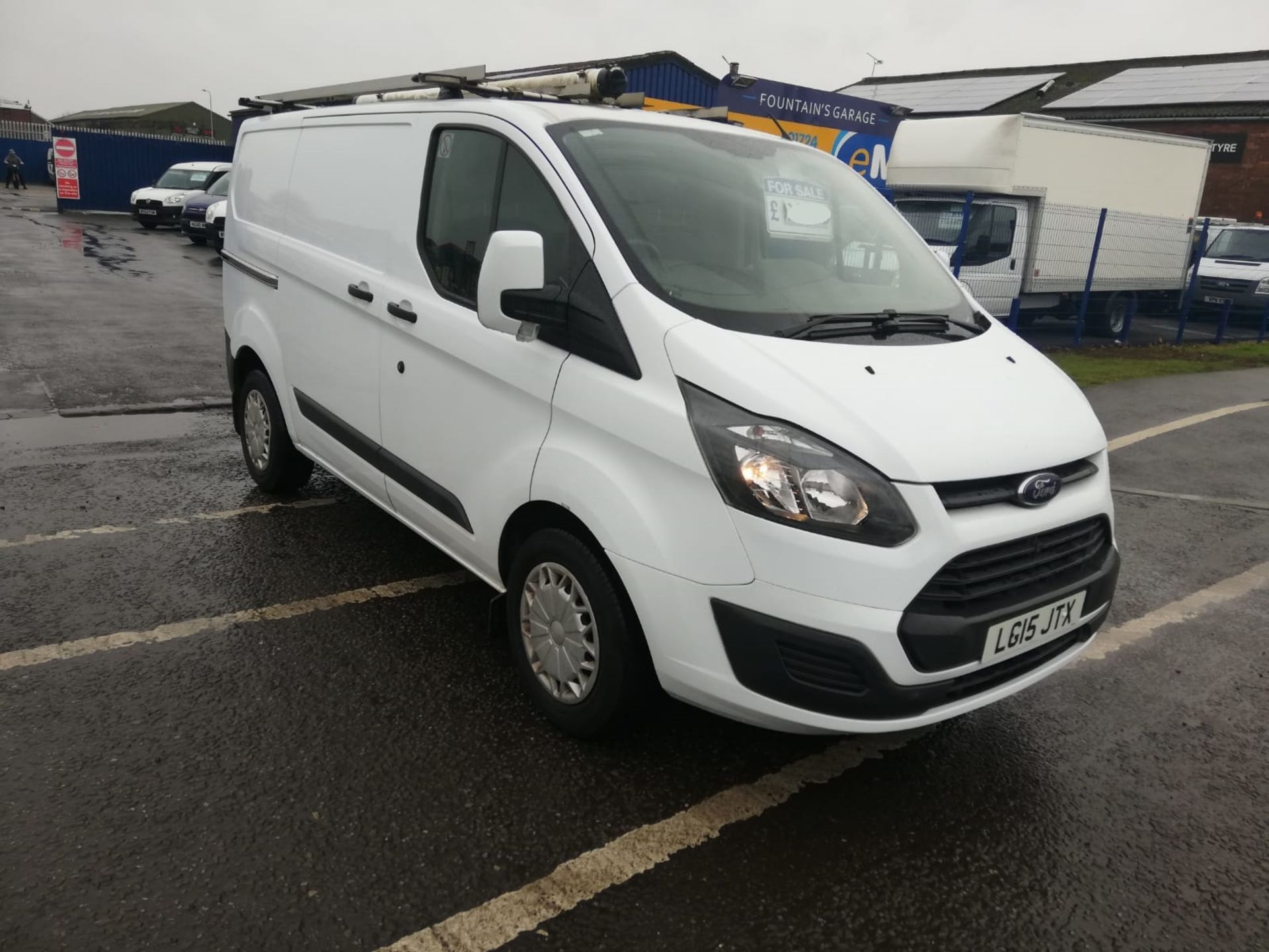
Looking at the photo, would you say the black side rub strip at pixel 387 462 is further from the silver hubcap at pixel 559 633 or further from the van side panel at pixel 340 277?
the silver hubcap at pixel 559 633

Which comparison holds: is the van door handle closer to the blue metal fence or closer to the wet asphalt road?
the wet asphalt road

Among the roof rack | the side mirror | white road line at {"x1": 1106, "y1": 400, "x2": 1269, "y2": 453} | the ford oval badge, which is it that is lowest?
white road line at {"x1": 1106, "y1": 400, "x2": 1269, "y2": 453}

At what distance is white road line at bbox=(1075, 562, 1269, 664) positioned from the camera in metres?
4.14

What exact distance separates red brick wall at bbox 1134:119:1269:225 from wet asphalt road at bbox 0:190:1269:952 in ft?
102

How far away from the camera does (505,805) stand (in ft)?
9.20

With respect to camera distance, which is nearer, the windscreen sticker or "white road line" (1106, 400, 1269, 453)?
the windscreen sticker

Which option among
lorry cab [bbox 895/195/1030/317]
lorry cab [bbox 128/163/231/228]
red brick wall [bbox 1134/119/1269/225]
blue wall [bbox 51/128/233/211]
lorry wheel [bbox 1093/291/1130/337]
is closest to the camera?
lorry cab [bbox 895/195/1030/317]

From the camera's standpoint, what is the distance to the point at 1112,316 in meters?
14.9

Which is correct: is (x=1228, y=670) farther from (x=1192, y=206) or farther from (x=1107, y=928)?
(x=1192, y=206)

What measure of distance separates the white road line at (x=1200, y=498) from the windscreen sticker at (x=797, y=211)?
154 inches

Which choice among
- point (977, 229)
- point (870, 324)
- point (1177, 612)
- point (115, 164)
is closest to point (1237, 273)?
point (977, 229)

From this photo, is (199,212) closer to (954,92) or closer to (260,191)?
(260,191)

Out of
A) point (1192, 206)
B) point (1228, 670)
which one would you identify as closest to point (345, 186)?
point (1228, 670)

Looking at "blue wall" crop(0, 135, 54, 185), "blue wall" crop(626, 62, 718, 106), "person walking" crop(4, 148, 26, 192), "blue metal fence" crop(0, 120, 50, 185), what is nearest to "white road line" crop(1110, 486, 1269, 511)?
"blue wall" crop(626, 62, 718, 106)
